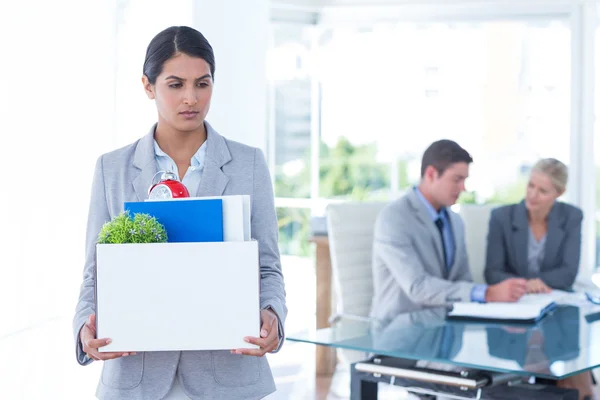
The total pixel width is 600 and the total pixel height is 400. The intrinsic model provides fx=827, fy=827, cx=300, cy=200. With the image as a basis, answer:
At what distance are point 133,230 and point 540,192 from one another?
292cm

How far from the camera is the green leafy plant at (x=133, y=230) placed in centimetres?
124

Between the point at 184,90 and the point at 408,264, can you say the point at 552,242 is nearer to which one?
the point at 408,264

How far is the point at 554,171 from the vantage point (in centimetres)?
378

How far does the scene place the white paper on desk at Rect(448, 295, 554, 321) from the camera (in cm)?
274

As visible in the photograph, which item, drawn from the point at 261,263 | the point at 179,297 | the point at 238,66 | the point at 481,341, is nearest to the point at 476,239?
the point at 481,341

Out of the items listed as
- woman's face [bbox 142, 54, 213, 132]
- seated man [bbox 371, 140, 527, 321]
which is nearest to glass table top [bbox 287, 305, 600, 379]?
seated man [bbox 371, 140, 527, 321]

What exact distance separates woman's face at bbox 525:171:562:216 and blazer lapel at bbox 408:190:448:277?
0.80 metres

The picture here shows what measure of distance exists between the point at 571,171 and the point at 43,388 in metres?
4.90

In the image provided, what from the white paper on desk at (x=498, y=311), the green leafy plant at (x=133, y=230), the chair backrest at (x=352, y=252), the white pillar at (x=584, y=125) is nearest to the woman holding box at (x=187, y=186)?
the green leafy plant at (x=133, y=230)

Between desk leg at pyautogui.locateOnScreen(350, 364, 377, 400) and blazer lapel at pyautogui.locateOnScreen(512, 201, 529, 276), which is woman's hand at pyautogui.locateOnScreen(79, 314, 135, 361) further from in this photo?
blazer lapel at pyautogui.locateOnScreen(512, 201, 529, 276)

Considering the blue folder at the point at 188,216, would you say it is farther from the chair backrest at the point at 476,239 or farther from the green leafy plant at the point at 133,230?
the chair backrest at the point at 476,239

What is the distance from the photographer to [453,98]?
643 cm

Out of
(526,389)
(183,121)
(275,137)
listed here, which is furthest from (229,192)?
(275,137)

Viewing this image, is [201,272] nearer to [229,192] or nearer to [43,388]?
[229,192]
